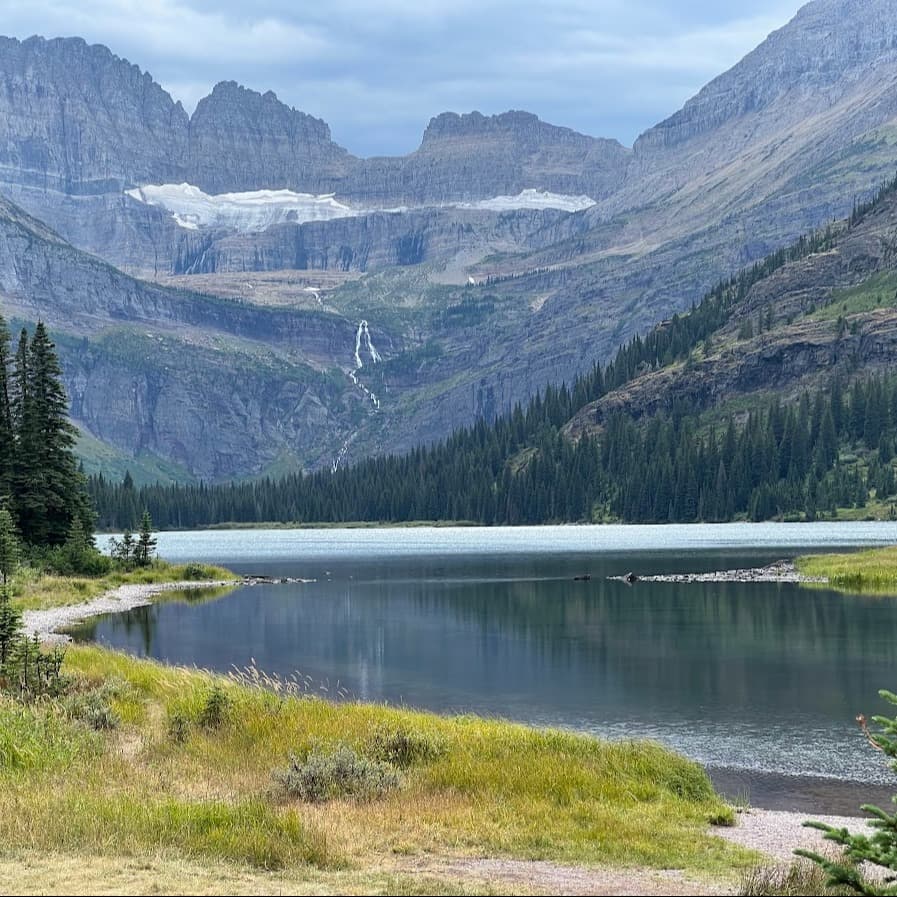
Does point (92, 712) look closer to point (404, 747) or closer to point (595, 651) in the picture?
point (404, 747)

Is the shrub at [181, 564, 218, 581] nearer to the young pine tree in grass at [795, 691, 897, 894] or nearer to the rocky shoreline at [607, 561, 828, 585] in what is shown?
the rocky shoreline at [607, 561, 828, 585]

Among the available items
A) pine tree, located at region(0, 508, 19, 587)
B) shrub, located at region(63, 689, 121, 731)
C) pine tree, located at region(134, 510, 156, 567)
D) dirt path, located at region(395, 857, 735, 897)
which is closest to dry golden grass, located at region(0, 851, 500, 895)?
dirt path, located at region(395, 857, 735, 897)

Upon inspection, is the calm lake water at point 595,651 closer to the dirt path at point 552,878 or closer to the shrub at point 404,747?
the shrub at point 404,747

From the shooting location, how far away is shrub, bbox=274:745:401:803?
26.8 metres

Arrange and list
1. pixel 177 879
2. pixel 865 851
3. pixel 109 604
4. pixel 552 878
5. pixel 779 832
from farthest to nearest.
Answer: pixel 109 604, pixel 779 832, pixel 552 878, pixel 177 879, pixel 865 851

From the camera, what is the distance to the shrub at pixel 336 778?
26.8 metres

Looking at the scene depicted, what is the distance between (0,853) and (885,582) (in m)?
85.9

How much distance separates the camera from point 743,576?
108562 millimetres

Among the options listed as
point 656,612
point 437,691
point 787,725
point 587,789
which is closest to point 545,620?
point 656,612

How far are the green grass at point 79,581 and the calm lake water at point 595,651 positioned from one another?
5.93m

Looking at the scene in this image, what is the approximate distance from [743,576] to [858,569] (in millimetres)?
10742

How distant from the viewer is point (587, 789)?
27953 millimetres

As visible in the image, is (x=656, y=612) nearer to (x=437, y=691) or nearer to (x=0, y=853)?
(x=437, y=691)

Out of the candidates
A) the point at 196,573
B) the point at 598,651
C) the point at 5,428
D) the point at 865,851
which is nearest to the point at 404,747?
the point at 865,851
